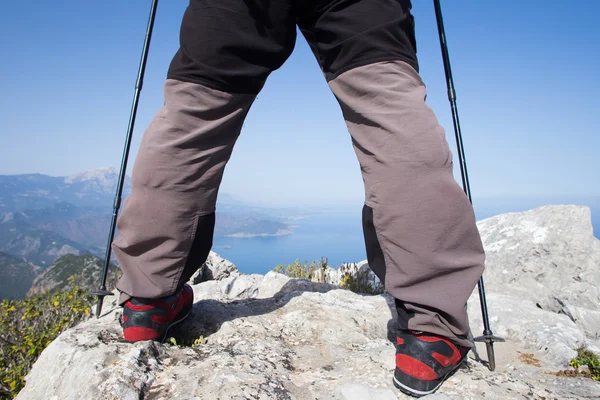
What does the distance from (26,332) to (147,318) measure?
14.0 ft

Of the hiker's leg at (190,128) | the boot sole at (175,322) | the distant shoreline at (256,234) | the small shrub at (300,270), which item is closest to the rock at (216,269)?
the small shrub at (300,270)

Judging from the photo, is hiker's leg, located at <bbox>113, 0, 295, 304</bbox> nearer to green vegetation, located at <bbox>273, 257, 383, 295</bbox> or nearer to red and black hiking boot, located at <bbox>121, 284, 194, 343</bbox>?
red and black hiking boot, located at <bbox>121, 284, 194, 343</bbox>

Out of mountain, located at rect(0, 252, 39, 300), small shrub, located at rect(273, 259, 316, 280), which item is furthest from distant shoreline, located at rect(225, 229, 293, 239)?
small shrub, located at rect(273, 259, 316, 280)

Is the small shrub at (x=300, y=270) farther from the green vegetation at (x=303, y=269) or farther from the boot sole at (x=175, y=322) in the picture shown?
the boot sole at (x=175, y=322)

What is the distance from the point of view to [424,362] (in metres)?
1.76

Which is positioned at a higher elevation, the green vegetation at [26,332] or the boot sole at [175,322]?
the boot sole at [175,322]

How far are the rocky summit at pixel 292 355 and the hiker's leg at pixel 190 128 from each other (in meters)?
0.39

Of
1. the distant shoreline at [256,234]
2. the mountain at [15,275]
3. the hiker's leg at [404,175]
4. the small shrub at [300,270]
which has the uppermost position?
the hiker's leg at [404,175]

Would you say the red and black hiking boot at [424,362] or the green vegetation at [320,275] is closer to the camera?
the red and black hiking boot at [424,362]

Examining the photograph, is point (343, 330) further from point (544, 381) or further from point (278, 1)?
point (278, 1)

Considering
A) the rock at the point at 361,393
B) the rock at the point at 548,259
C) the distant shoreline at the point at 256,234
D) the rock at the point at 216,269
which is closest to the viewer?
the rock at the point at 361,393

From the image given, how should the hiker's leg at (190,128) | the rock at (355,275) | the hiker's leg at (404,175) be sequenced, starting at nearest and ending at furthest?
the hiker's leg at (404,175) < the hiker's leg at (190,128) < the rock at (355,275)

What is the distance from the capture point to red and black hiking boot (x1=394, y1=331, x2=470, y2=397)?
1.73 m

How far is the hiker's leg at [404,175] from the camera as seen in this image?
70.1 inches
